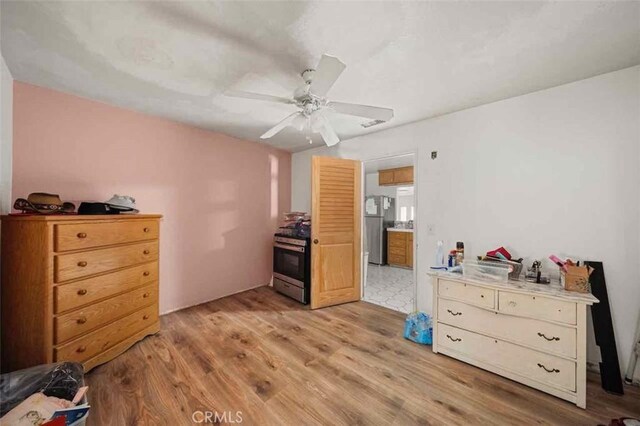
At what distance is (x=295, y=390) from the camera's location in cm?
162

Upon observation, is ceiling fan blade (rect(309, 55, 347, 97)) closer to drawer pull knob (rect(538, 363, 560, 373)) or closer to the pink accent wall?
the pink accent wall

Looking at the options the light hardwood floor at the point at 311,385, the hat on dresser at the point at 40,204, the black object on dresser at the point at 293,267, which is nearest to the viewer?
the light hardwood floor at the point at 311,385

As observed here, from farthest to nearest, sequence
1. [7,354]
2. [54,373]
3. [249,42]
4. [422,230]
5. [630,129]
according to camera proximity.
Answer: [422,230], [630,129], [7,354], [249,42], [54,373]

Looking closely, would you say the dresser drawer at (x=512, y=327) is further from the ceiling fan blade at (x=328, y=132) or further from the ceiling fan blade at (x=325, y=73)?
the ceiling fan blade at (x=325, y=73)

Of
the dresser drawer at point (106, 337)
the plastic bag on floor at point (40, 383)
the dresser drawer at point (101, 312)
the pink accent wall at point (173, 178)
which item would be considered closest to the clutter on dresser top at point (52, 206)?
the pink accent wall at point (173, 178)

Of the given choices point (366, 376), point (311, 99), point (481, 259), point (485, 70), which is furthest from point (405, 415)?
point (485, 70)

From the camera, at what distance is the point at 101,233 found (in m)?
1.82

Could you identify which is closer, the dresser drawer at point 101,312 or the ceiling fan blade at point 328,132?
the dresser drawer at point 101,312

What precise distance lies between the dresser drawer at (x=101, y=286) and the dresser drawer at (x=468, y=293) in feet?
8.93

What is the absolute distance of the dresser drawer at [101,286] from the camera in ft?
5.22

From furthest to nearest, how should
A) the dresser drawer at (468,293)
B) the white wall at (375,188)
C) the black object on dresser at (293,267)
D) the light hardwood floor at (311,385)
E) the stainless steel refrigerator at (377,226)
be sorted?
1. the white wall at (375,188)
2. the stainless steel refrigerator at (377,226)
3. the black object on dresser at (293,267)
4. the dresser drawer at (468,293)
5. the light hardwood floor at (311,385)

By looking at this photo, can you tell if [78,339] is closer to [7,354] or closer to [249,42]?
[7,354]

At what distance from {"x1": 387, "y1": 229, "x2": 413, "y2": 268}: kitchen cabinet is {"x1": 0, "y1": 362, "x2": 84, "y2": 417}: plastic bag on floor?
501 cm

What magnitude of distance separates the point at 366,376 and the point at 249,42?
2448 millimetres
